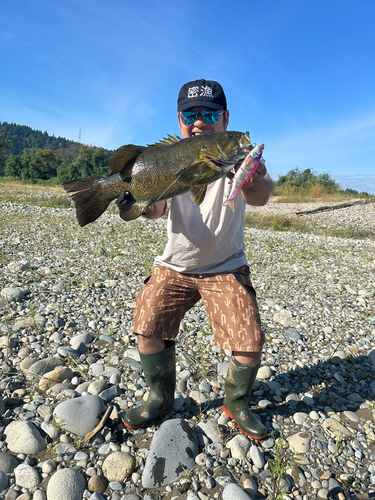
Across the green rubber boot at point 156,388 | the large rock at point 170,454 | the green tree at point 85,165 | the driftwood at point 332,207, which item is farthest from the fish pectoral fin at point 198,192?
the green tree at point 85,165

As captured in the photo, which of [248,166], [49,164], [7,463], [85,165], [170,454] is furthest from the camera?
[49,164]

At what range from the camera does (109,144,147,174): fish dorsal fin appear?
2398 mm

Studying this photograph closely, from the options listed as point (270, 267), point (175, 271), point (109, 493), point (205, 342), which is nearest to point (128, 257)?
point (270, 267)

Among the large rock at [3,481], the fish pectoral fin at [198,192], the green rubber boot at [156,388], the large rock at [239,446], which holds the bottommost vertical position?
the large rock at [3,481]

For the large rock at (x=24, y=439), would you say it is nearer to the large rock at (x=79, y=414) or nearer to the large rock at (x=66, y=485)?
the large rock at (x=79, y=414)

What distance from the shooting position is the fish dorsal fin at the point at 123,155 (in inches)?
94.4

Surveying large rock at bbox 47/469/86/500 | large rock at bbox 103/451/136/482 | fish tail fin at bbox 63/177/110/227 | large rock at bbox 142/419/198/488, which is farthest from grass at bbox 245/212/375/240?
large rock at bbox 47/469/86/500

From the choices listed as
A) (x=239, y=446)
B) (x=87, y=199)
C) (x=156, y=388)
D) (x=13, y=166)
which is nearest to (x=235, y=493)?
(x=239, y=446)

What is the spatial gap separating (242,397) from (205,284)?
1.01 m

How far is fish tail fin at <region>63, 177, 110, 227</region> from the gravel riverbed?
5.30 feet

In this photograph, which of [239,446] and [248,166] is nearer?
[248,166]

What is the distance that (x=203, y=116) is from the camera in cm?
283

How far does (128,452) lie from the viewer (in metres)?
2.55

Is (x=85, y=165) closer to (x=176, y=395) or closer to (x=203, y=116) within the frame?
(x=203, y=116)
